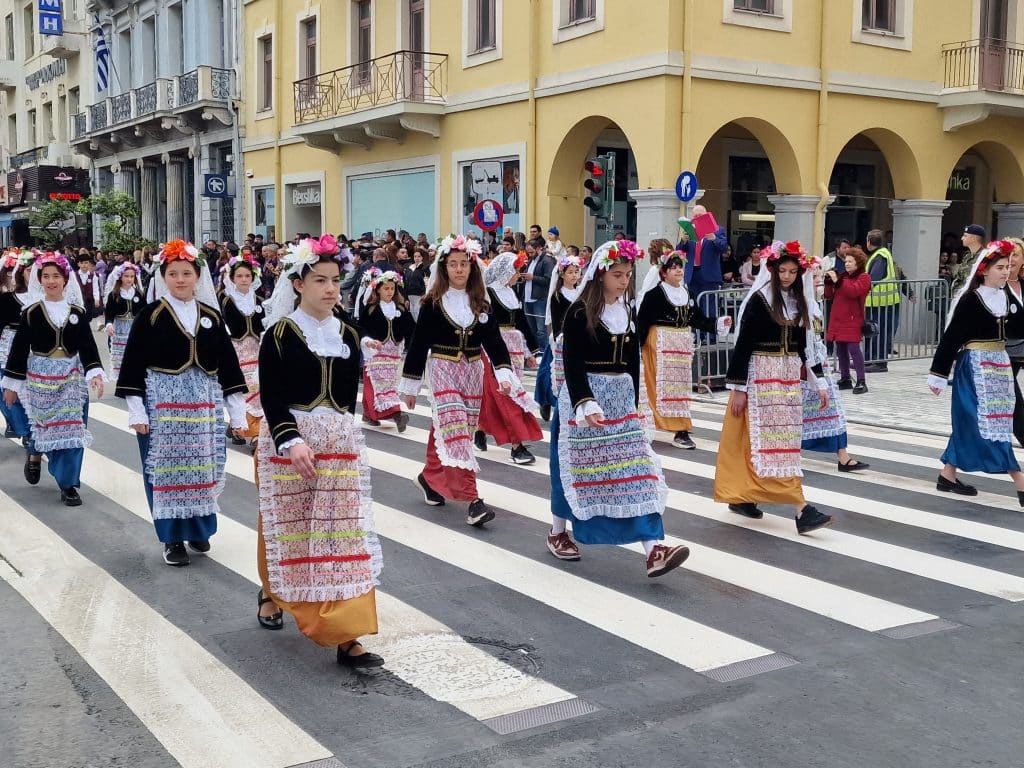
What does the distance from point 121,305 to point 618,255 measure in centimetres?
1030

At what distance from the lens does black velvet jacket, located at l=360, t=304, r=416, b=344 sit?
496 inches

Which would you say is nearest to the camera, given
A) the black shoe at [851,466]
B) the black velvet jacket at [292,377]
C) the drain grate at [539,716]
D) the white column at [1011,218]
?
the drain grate at [539,716]

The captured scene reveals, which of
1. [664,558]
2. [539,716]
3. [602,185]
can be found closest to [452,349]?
[664,558]

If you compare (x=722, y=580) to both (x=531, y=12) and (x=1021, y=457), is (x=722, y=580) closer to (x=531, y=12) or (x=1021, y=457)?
(x=1021, y=457)

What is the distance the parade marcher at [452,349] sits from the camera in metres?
8.29

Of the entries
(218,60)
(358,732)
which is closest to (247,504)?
(358,732)

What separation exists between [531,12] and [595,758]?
17937 mm

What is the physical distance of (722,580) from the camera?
664 cm

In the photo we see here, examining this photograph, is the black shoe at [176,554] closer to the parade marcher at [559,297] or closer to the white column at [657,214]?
the parade marcher at [559,297]

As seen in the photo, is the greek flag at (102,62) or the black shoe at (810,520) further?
the greek flag at (102,62)

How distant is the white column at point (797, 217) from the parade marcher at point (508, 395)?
30.7 ft

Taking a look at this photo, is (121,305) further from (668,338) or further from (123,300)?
(668,338)

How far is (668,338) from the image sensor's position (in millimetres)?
11195

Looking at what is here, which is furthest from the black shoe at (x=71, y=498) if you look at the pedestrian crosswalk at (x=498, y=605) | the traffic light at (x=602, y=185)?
the traffic light at (x=602, y=185)
